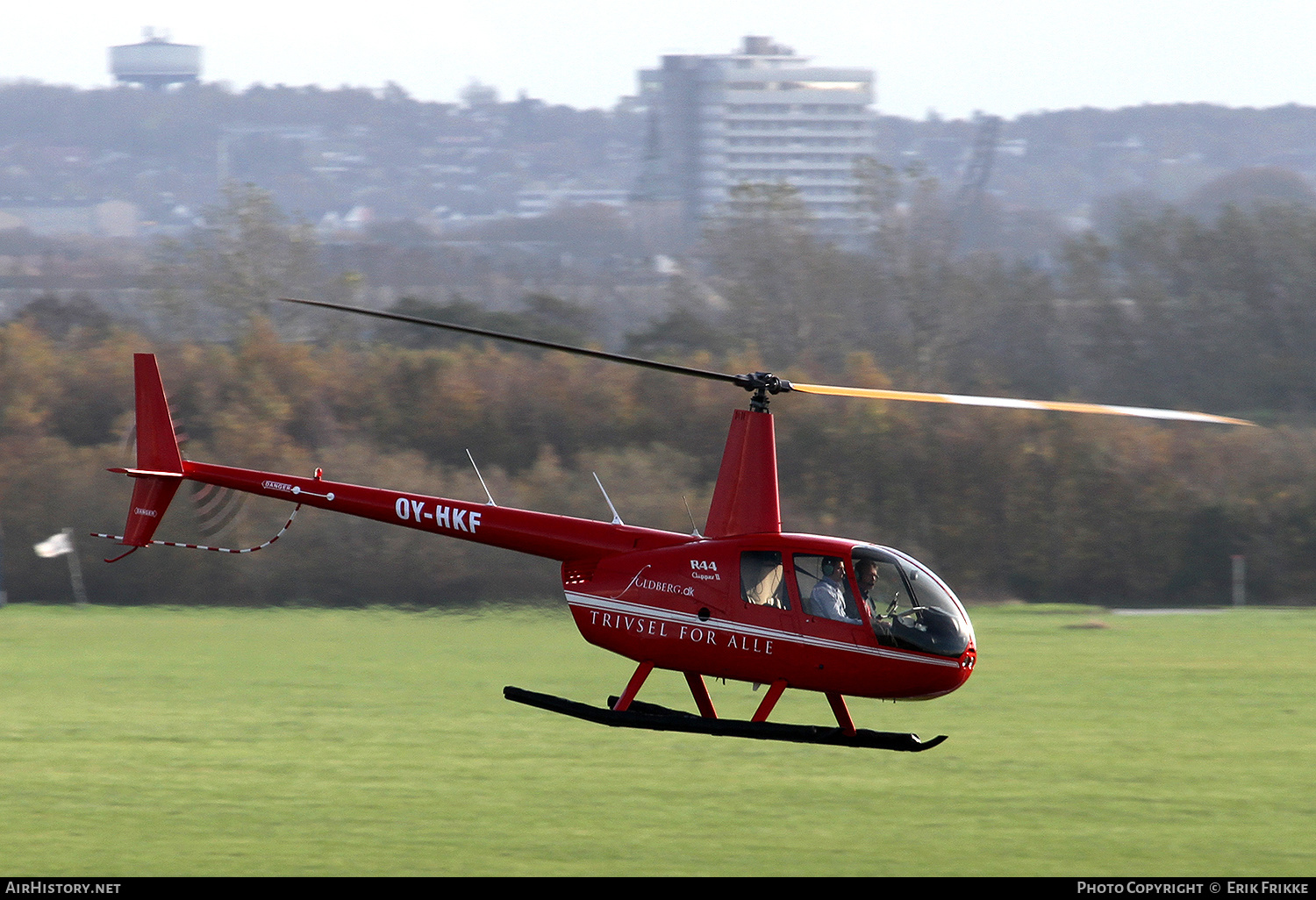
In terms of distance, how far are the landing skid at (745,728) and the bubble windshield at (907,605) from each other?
72 centimetres

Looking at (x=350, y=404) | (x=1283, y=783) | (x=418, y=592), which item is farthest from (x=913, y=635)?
(x=350, y=404)

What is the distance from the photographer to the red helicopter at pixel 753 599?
11.7 meters

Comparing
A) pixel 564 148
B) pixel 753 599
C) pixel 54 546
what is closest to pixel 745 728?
pixel 753 599

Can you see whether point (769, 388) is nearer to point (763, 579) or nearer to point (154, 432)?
point (763, 579)

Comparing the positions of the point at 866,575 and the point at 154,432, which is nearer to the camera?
the point at 866,575

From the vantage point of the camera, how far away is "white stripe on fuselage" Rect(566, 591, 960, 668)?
1172cm

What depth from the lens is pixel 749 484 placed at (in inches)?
495

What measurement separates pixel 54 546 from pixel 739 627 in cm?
2320

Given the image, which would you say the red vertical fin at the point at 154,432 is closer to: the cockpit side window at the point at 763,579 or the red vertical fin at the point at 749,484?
the red vertical fin at the point at 749,484

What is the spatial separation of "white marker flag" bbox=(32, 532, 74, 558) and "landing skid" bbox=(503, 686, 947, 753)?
20.9 metres

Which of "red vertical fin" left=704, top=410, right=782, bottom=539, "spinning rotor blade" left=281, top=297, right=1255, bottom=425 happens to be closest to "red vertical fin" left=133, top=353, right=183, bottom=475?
"spinning rotor blade" left=281, top=297, right=1255, bottom=425

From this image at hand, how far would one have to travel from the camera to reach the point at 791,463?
34.1 m

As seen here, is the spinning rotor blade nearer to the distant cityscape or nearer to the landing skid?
the landing skid

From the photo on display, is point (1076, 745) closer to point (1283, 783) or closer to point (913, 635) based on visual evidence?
point (1283, 783)
